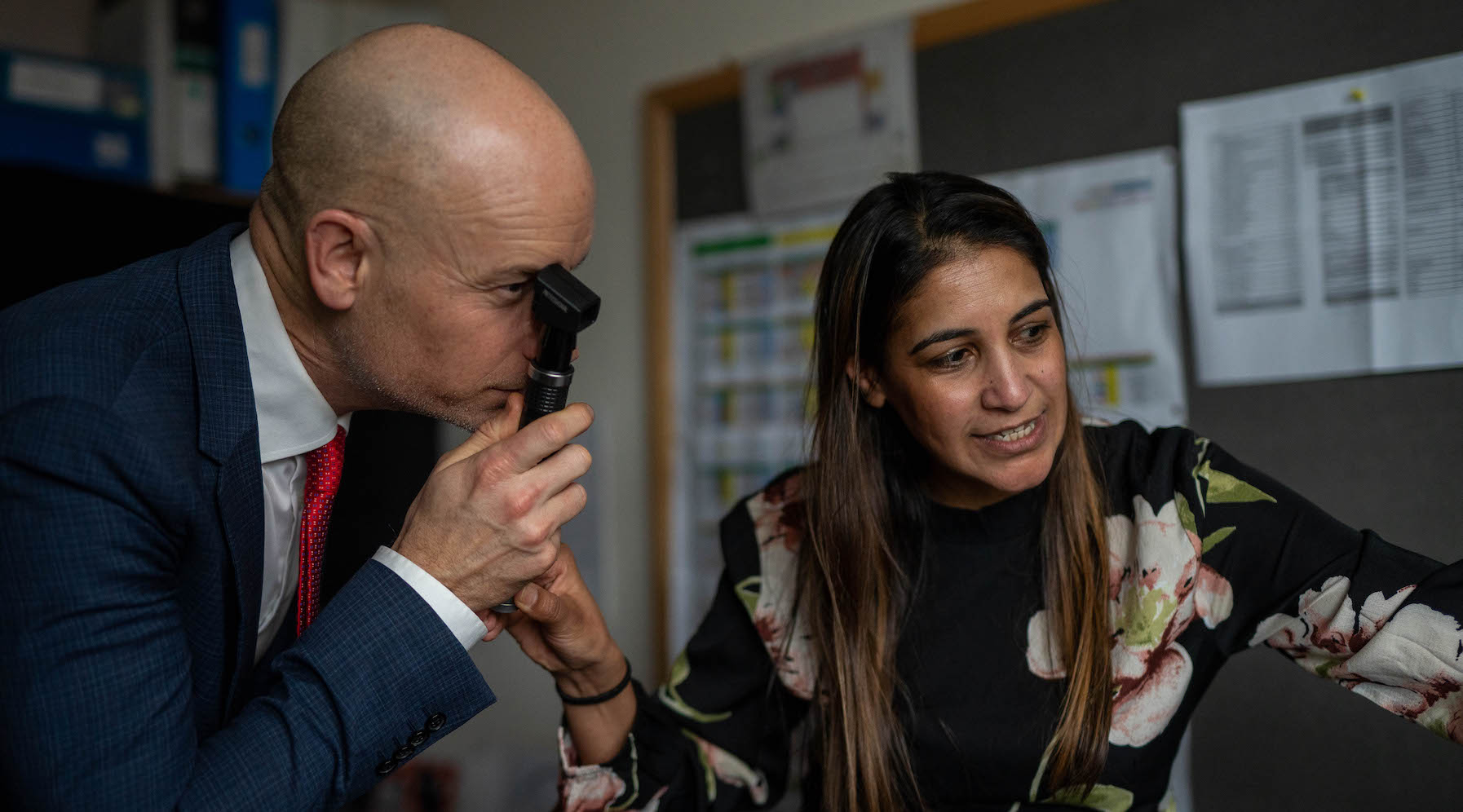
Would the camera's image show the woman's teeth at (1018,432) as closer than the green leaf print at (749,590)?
Yes

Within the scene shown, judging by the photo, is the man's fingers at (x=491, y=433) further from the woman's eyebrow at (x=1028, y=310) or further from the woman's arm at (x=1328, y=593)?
the woman's arm at (x=1328, y=593)

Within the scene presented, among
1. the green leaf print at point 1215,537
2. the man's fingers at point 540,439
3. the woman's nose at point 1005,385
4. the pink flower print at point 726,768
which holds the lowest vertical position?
the pink flower print at point 726,768

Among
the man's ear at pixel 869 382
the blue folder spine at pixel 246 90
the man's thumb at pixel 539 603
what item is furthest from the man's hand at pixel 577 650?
the blue folder spine at pixel 246 90

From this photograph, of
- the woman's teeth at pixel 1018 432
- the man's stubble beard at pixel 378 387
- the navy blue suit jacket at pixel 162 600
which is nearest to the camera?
the navy blue suit jacket at pixel 162 600

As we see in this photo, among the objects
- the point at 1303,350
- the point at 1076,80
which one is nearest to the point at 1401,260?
the point at 1303,350

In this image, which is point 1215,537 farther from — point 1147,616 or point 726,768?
point 726,768

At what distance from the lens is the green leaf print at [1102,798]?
1017mm

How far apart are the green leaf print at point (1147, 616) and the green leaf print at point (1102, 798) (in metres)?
0.15

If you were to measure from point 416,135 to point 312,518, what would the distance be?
0.39 m

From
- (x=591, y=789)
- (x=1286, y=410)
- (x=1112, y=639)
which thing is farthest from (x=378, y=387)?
(x=1286, y=410)

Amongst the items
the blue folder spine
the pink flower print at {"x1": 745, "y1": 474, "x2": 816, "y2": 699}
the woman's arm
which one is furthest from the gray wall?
the blue folder spine

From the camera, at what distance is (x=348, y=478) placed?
2.08m

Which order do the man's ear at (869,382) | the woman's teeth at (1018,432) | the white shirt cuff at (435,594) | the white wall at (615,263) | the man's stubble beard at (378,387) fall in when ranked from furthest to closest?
the white wall at (615,263)
the man's ear at (869,382)
the woman's teeth at (1018,432)
the man's stubble beard at (378,387)
the white shirt cuff at (435,594)

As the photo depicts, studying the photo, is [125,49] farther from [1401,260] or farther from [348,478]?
[1401,260]
